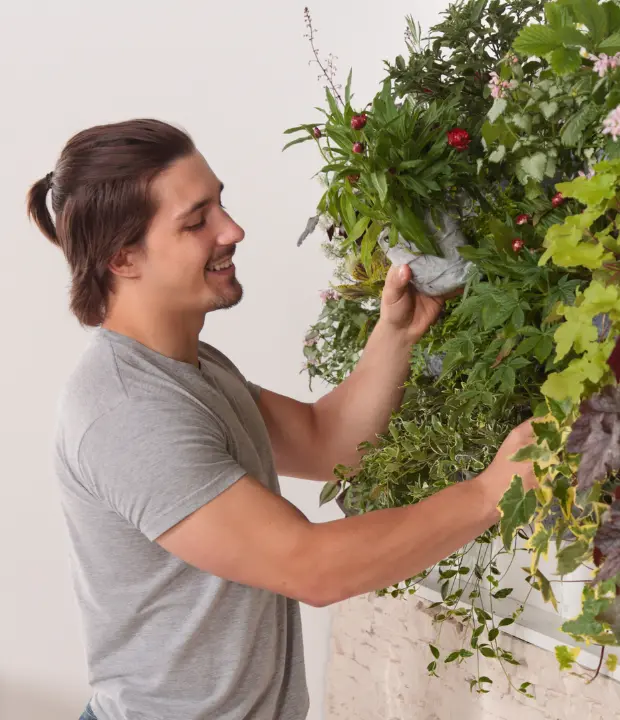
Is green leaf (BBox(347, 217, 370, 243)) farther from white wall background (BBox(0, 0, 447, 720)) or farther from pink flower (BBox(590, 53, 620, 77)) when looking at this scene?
white wall background (BBox(0, 0, 447, 720))

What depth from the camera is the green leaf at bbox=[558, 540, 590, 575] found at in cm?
80

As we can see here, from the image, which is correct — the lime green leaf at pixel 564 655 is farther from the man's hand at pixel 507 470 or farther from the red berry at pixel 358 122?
the red berry at pixel 358 122

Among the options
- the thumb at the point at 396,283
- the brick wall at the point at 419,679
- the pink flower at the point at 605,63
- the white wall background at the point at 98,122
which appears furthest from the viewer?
the white wall background at the point at 98,122

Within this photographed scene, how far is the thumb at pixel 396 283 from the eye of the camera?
1.23 meters

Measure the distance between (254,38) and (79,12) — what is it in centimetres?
48

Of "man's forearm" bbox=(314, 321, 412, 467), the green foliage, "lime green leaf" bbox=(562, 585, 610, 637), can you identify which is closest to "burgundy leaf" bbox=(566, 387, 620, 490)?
the green foliage

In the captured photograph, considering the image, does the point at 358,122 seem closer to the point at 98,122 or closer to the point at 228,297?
the point at 228,297

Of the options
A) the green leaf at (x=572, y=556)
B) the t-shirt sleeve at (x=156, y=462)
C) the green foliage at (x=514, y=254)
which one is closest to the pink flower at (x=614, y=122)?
the green foliage at (x=514, y=254)

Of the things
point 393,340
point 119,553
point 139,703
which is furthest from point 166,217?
point 139,703

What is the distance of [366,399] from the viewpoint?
1.49 metres

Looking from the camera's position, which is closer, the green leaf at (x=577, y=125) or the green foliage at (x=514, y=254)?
the green foliage at (x=514, y=254)

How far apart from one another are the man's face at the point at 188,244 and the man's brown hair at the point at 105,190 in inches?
0.8

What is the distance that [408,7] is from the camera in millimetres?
2320

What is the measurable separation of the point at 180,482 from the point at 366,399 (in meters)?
0.46
